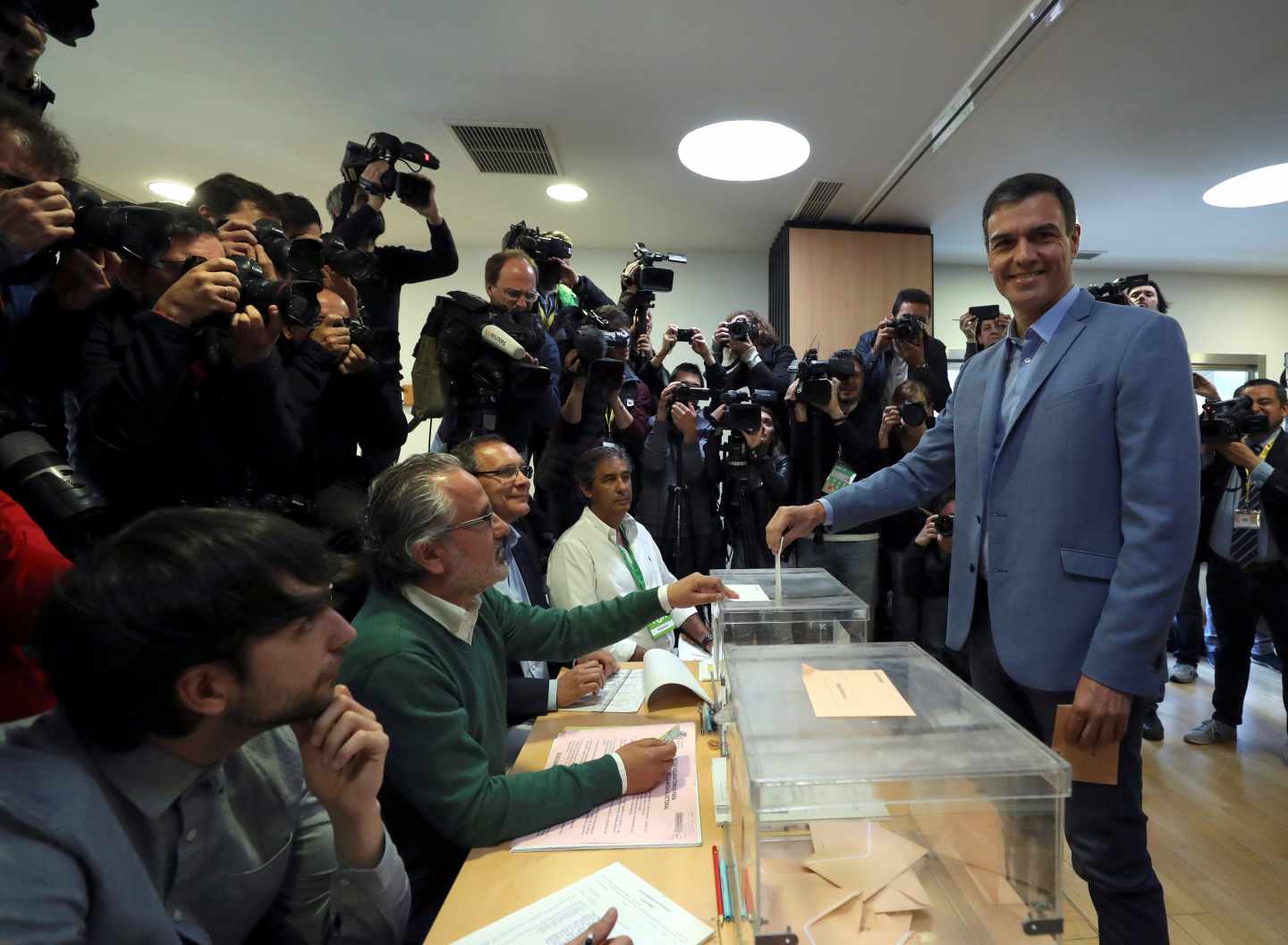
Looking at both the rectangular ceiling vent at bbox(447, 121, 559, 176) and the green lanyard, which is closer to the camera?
the green lanyard

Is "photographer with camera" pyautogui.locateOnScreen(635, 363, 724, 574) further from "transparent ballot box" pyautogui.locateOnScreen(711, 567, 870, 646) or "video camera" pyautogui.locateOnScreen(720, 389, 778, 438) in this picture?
"transparent ballot box" pyautogui.locateOnScreen(711, 567, 870, 646)

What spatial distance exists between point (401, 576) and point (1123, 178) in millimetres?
4437

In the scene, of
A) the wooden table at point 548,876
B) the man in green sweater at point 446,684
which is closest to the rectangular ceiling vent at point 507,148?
the man in green sweater at point 446,684

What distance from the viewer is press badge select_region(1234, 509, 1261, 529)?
2564mm

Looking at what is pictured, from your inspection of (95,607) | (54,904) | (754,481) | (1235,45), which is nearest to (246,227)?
(95,607)

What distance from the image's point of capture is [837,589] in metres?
1.45

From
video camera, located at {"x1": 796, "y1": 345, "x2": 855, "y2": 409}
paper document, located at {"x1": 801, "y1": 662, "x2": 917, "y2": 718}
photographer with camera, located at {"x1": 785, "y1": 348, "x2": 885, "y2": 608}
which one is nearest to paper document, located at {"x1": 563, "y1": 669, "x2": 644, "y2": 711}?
paper document, located at {"x1": 801, "y1": 662, "x2": 917, "y2": 718}

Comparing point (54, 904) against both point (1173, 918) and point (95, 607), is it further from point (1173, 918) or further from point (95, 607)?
point (1173, 918)

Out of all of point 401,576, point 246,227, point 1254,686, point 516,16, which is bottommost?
point 1254,686

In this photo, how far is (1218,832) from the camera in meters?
2.11

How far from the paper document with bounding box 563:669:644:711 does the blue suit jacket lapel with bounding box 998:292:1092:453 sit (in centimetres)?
98

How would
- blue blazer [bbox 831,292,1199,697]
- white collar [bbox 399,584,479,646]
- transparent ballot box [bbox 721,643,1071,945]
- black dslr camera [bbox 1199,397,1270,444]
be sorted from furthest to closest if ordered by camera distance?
black dslr camera [bbox 1199,397,1270,444] → white collar [bbox 399,584,479,646] → blue blazer [bbox 831,292,1199,697] → transparent ballot box [bbox 721,643,1071,945]

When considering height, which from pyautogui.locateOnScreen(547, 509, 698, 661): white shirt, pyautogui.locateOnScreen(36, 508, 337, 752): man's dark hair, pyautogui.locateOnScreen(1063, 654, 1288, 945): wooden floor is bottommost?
pyautogui.locateOnScreen(1063, 654, 1288, 945): wooden floor

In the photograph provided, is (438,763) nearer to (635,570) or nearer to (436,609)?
(436,609)
